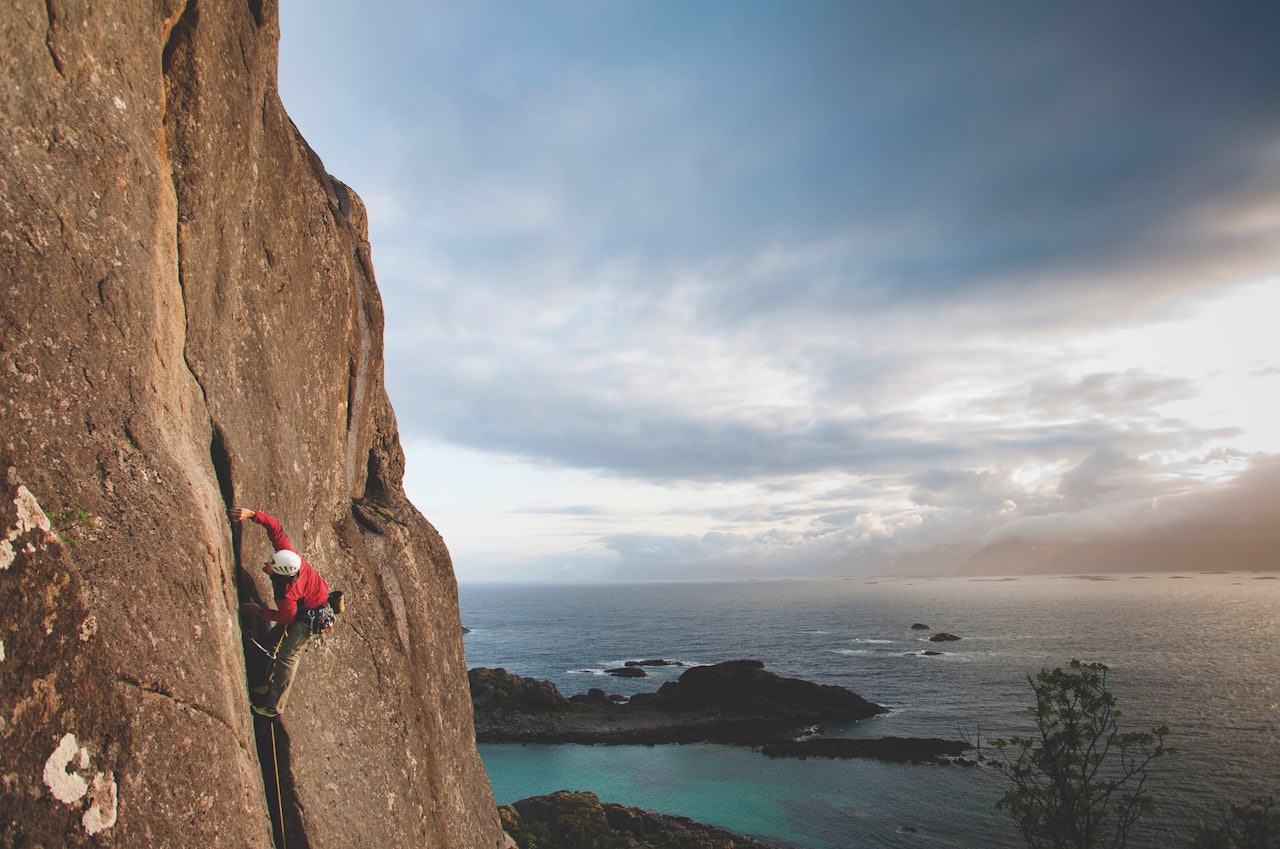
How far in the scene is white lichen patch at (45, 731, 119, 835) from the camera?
5.04m

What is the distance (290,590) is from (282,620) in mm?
375

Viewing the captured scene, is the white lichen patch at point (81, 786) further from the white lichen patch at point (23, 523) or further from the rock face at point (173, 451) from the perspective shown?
the white lichen patch at point (23, 523)

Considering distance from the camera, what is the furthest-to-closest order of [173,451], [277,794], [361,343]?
[361,343], [277,794], [173,451]

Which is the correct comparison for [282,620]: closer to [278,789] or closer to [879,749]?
[278,789]

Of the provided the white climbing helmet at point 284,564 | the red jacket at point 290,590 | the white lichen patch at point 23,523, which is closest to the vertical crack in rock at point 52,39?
the white lichen patch at point 23,523

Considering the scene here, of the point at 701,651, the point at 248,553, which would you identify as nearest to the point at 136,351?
the point at 248,553

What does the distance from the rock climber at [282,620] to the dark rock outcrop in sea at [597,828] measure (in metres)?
32.2

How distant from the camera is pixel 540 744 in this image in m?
63.0

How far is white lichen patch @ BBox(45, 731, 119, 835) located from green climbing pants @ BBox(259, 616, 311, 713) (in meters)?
3.22

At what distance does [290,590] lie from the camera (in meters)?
8.91

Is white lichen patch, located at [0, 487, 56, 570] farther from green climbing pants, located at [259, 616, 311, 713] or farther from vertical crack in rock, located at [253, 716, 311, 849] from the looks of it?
vertical crack in rock, located at [253, 716, 311, 849]

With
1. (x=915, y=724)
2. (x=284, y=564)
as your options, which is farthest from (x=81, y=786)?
(x=915, y=724)

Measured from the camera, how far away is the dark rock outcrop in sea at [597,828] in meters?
37.0

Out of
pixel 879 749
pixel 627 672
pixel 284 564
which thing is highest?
pixel 284 564
